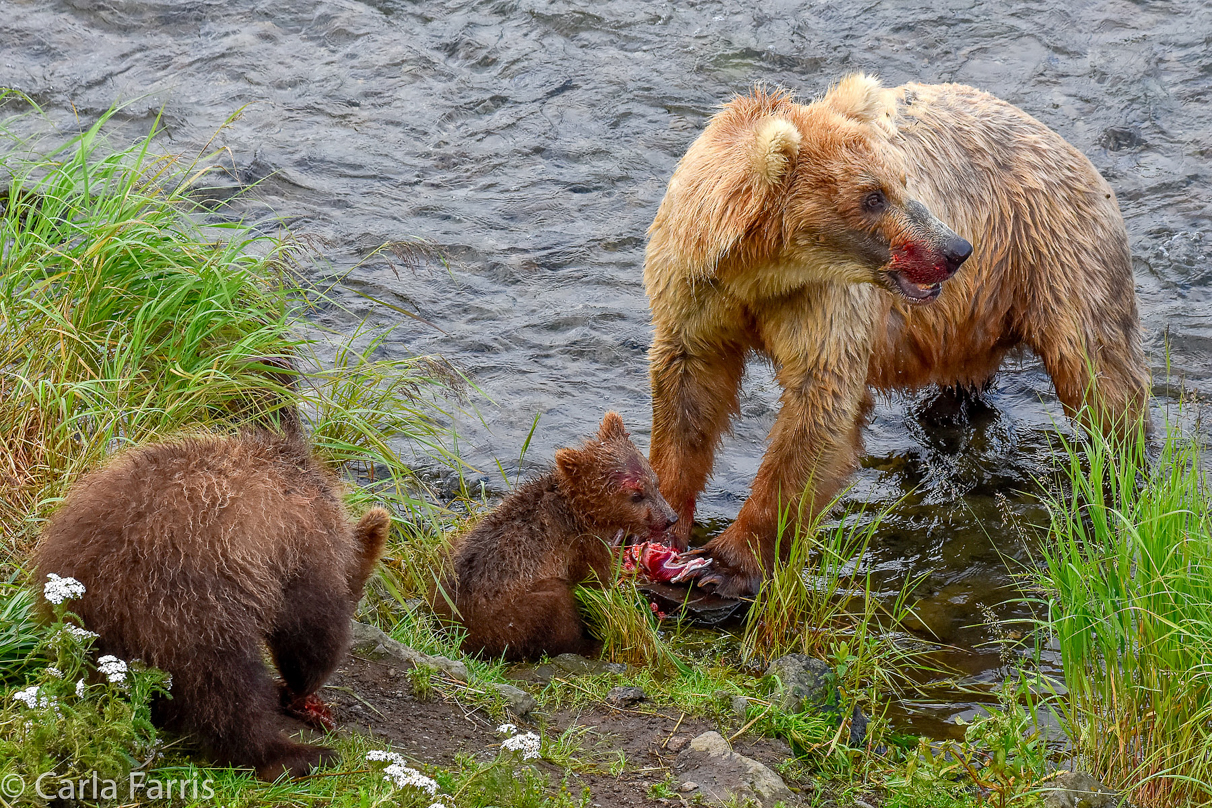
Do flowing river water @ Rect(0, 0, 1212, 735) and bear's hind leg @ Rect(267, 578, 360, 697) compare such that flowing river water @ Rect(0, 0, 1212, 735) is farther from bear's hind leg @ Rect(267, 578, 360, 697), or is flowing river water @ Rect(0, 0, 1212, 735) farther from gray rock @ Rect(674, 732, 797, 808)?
bear's hind leg @ Rect(267, 578, 360, 697)

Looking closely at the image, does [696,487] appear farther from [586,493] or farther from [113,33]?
[113,33]

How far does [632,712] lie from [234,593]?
1717 mm

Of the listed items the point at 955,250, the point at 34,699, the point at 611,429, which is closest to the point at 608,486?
the point at 611,429

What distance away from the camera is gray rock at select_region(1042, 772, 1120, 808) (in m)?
3.93

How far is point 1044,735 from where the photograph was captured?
4.69 meters

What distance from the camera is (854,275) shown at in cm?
538

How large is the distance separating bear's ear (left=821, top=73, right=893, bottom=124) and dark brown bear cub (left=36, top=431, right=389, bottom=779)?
3043 mm

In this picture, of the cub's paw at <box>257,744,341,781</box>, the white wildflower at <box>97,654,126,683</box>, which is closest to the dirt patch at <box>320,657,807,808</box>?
the cub's paw at <box>257,744,341,781</box>

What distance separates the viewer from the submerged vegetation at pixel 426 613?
3525 millimetres

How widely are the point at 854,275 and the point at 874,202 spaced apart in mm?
321

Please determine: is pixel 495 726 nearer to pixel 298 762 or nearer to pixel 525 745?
pixel 525 745

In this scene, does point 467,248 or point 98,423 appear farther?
point 467,248

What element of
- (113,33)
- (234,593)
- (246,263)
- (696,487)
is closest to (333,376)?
(246,263)

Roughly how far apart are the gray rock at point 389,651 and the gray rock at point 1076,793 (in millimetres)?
2024
